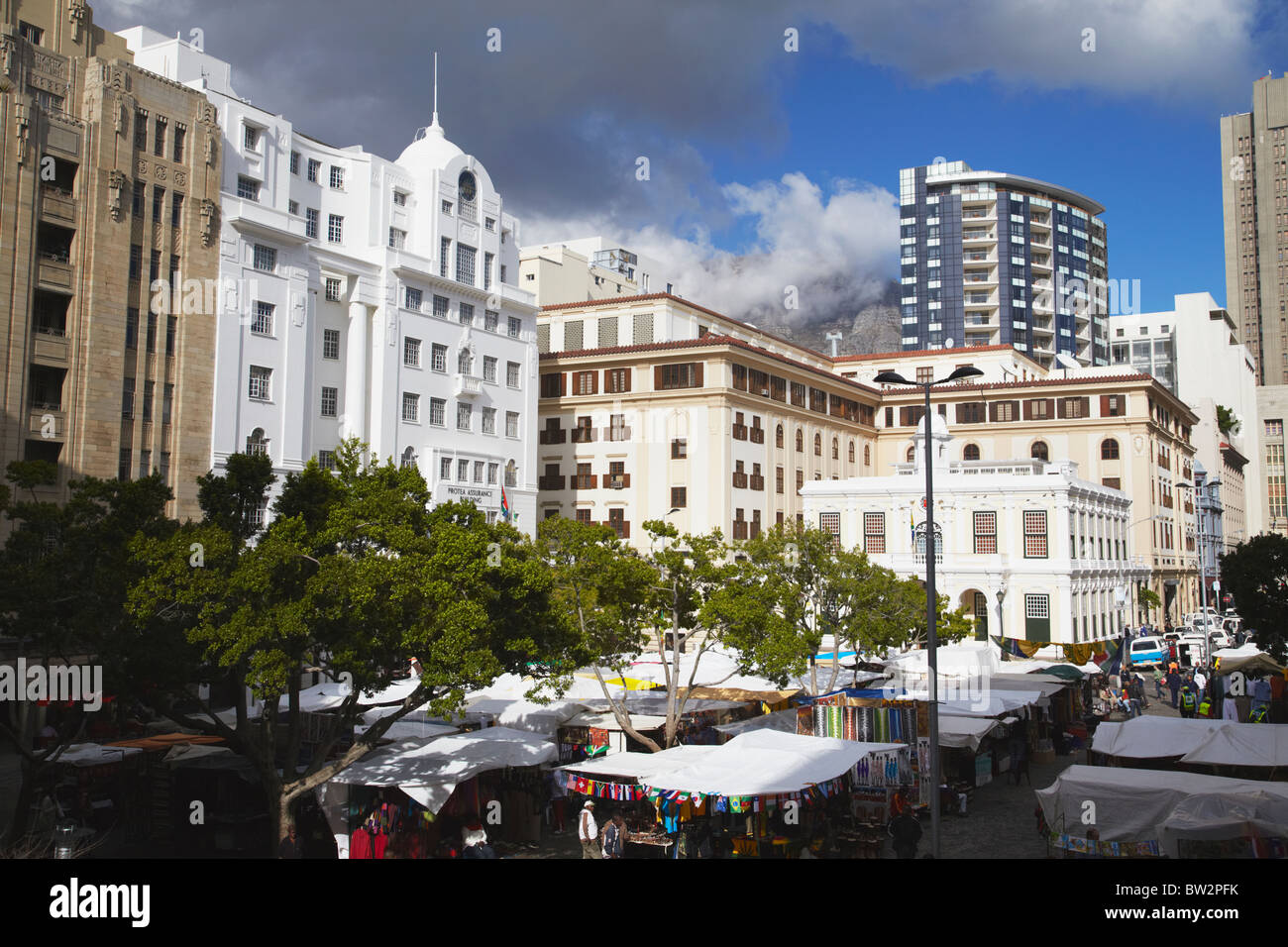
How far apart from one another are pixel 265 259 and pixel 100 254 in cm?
813

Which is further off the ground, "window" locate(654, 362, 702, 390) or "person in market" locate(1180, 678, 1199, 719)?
"window" locate(654, 362, 702, 390)

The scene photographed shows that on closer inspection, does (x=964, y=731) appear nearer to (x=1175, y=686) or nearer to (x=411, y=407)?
(x=1175, y=686)

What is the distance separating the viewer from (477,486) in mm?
60469

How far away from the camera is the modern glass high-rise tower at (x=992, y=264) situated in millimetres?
147000

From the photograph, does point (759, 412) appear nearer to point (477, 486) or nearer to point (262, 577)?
point (477, 486)

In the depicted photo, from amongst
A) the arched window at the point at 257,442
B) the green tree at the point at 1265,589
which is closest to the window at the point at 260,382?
the arched window at the point at 257,442

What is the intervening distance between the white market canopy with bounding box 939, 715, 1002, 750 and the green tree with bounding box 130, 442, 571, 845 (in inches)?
451

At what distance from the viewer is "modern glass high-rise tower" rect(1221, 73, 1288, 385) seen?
168 meters

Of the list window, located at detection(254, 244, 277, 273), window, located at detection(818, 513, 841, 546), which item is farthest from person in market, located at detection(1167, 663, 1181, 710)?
window, located at detection(254, 244, 277, 273)

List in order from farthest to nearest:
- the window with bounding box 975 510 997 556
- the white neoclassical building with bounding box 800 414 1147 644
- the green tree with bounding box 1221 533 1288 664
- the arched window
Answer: the window with bounding box 975 510 997 556 < the white neoclassical building with bounding box 800 414 1147 644 < the arched window < the green tree with bounding box 1221 533 1288 664

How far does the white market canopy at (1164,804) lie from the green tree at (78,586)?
17071 millimetres

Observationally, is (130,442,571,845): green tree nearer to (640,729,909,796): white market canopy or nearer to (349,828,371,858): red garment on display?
(349,828,371,858): red garment on display

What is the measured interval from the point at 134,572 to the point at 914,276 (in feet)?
470

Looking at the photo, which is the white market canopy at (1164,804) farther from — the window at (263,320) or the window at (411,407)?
the window at (411,407)
